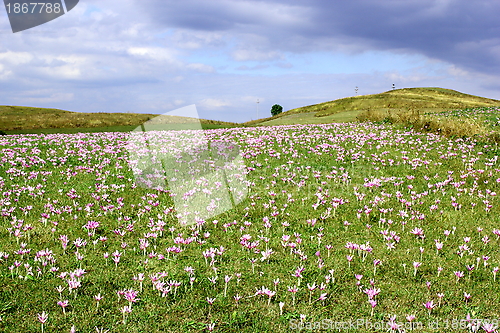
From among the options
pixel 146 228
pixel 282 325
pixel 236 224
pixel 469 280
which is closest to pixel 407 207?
pixel 469 280

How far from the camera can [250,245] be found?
7.30 m

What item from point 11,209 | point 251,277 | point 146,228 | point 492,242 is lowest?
point 492,242

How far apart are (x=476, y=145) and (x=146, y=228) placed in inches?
709

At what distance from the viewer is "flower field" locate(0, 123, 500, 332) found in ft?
17.8

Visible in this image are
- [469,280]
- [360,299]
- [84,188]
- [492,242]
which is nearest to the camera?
[360,299]

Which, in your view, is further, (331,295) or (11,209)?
(11,209)

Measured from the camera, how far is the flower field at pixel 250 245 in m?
5.42

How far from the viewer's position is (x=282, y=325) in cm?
514

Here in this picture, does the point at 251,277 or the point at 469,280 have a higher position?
the point at 251,277

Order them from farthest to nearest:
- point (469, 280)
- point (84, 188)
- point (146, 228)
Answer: point (84, 188)
point (146, 228)
point (469, 280)

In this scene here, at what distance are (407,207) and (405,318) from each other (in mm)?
5528

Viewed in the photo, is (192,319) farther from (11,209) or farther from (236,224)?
(11,209)

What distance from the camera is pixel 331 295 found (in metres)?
5.93

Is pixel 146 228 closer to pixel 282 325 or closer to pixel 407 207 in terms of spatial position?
pixel 282 325
